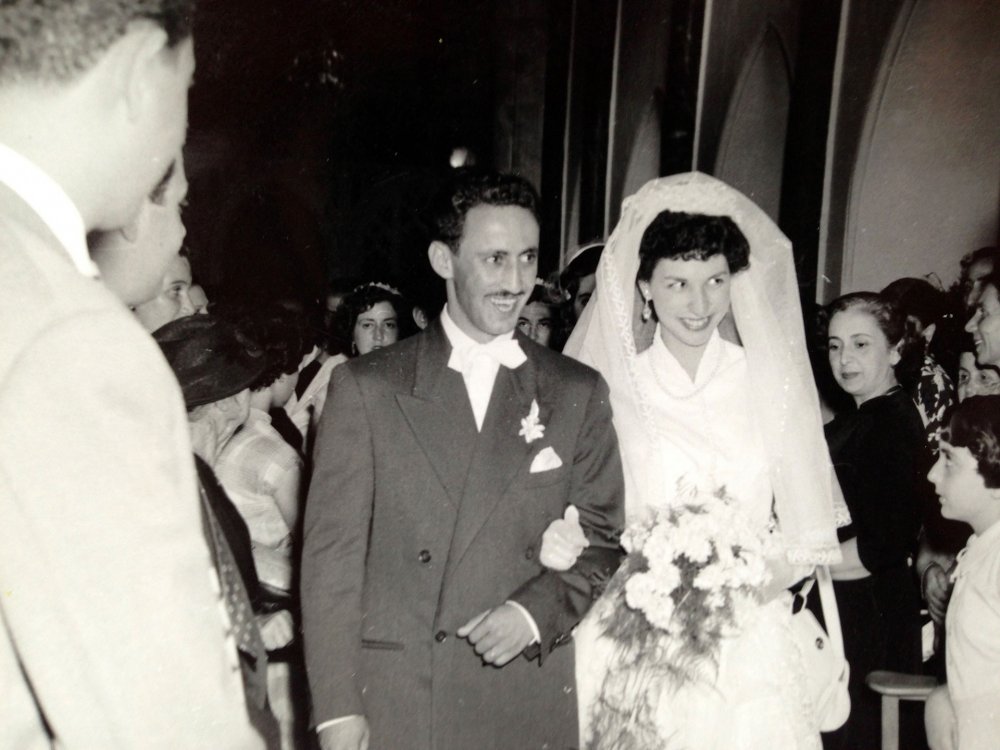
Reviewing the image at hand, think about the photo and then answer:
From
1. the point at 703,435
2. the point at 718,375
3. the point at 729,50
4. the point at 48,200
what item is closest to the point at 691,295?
the point at 718,375

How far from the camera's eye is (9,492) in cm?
67

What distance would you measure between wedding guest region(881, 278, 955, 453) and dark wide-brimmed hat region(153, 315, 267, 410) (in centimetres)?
267

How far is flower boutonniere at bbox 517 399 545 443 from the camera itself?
219 cm

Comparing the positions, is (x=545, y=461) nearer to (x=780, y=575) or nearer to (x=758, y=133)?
(x=780, y=575)

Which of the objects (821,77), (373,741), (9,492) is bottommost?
(373,741)

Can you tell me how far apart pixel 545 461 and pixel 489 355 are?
0.34 meters

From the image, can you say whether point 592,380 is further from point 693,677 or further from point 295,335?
point 295,335

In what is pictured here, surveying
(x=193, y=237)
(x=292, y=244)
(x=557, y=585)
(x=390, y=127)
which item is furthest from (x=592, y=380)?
(x=390, y=127)

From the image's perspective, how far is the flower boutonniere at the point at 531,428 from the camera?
219cm

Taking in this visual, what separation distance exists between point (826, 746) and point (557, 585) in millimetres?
1897

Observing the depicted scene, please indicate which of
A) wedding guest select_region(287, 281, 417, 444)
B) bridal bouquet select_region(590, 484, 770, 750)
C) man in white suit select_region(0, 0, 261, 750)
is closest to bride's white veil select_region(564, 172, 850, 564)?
bridal bouquet select_region(590, 484, 770, 750)

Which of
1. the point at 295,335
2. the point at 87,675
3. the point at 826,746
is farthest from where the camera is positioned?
the point at 295,335

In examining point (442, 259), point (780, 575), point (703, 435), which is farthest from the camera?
point (703, 435)

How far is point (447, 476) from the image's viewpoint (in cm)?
213
